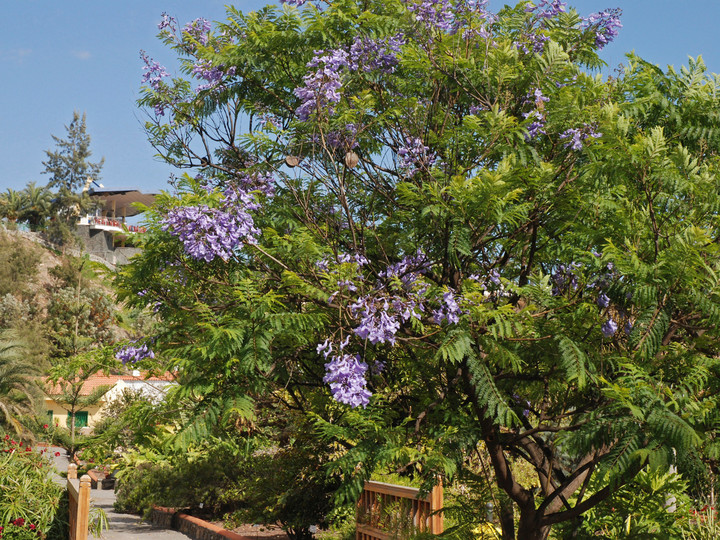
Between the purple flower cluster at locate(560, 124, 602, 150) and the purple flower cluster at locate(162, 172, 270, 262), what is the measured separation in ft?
8.35

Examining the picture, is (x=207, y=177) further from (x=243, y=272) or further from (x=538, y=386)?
(x=538, y=386)

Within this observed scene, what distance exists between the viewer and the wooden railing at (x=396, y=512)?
316 inches

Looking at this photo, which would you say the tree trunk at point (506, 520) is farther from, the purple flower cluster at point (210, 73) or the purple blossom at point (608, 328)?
the purple flower cluster at point (210, 73)

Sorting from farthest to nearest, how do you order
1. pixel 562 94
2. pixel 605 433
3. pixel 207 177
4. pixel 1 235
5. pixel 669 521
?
pixel 1 235, pixel 207 177, pixel 669 521, pixel 562 94, pixel 605 433

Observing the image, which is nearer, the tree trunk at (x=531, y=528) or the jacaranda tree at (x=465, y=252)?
the jacaranda tree at (x=465, y=252)

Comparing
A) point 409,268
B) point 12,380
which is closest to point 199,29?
point 409,268

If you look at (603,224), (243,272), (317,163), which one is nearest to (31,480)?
(243,272)

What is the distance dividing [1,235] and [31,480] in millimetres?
55639

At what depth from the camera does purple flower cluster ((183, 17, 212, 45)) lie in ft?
27.8

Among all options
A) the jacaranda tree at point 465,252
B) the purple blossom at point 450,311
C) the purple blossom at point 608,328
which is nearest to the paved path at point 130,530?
the jacaranda tree at point 465,252

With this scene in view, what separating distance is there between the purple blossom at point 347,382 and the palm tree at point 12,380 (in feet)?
73.9

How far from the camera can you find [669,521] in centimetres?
656

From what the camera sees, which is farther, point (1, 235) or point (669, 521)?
point (1, 235)

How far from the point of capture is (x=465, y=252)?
196 inches
